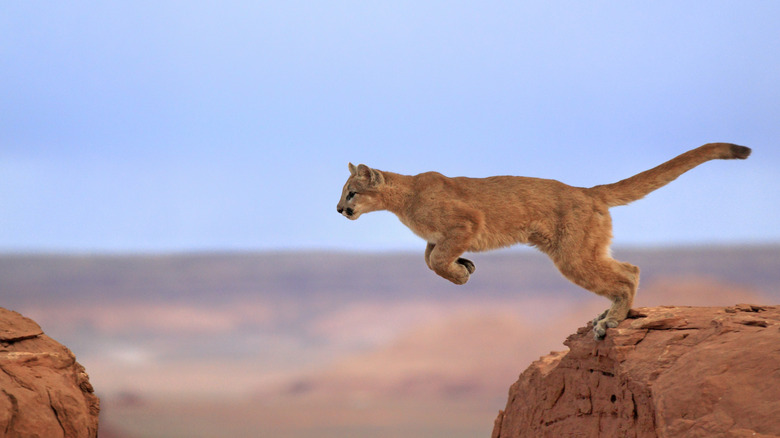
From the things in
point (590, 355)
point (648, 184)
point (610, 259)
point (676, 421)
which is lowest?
point (676, 421)

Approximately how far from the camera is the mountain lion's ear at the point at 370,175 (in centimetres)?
776

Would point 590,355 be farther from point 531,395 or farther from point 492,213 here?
point 492,213

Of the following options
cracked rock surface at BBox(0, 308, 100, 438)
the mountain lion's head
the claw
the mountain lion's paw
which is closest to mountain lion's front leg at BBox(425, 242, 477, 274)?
the claw

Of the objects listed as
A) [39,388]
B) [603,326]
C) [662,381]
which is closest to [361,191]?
[603,326]

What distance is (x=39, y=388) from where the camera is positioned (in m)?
8.56

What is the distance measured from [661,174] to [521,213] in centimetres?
150

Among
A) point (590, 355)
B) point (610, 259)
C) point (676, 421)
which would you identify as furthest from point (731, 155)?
point (676, 421)

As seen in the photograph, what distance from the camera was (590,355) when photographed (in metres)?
7.64

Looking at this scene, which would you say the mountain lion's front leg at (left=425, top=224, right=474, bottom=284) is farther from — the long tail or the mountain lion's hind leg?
the long tail

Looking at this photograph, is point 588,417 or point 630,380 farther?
point 588,417

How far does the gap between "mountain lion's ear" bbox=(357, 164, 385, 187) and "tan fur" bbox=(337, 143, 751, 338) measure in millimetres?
10

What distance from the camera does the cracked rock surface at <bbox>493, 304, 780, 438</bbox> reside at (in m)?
5.81

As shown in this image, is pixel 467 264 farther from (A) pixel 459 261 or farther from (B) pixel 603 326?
(B) pixel 603 326

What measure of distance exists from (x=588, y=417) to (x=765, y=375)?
197 cm
